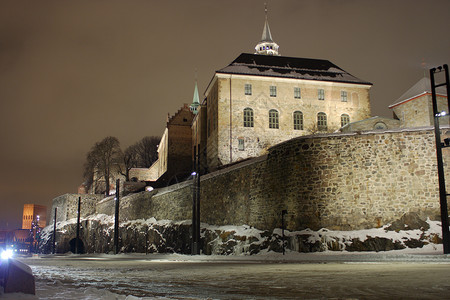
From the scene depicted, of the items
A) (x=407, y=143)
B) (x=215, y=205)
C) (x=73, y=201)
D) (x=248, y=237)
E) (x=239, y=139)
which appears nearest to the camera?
(x=407, y=143)

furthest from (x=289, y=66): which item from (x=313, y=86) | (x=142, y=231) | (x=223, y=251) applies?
(x=223, y=251)

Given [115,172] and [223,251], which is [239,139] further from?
[115,172]

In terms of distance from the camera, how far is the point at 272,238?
23062 millimetres

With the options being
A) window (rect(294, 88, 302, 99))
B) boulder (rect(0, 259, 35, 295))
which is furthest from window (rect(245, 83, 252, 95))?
boulder (rect(0, 259, 35, 295))

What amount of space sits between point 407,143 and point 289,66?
1271 inches

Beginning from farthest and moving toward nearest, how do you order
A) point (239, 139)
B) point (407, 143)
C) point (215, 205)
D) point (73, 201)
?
point (73, 201) → point (239, 139) → point (215, 205) → point (407, 143)

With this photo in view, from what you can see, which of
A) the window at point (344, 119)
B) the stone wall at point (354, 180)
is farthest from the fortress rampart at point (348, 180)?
the window at point (344, 119)

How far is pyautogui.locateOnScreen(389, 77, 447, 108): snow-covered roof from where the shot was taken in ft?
139

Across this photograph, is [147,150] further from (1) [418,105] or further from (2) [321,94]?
(1) [418,105]

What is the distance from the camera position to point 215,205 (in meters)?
29.8

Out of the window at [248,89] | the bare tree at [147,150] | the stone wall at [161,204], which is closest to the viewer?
the stone wall at [161,204]

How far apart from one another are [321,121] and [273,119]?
5604 mm

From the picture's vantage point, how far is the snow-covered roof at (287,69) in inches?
1925

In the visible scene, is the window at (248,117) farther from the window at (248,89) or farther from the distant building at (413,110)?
the distant building at (413,110)
